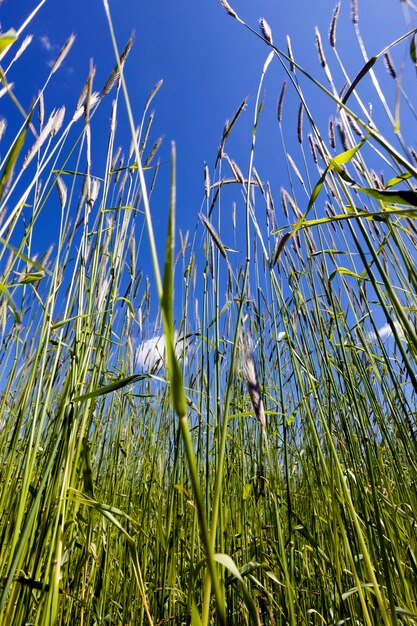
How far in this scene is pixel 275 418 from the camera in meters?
1.22

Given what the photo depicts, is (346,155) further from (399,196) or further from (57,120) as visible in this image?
(57,120)

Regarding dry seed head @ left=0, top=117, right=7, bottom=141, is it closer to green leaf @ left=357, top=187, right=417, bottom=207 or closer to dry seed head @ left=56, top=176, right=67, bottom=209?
dry seed head @ left=56, top=176, right=67, bottom=209

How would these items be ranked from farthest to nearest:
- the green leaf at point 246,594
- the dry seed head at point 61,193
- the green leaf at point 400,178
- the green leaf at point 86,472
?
the dry seed head at point 61,193 < the green leaf at point 86,472 < the green leaf at point 400,178 < the green leaf at point 246,594

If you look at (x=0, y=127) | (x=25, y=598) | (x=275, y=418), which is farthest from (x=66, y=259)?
(x=275, y=418)

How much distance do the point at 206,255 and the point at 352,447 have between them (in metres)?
0.52

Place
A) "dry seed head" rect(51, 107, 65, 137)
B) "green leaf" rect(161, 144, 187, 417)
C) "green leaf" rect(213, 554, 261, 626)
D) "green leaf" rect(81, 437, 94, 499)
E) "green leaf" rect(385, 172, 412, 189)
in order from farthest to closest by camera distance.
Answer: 1. "dry seed head" rect(51, 107, 65, 137)
2. "green leaf" rect(81, 437, 94, 499)
3. "green leaf" rect(385, 172, 412, 189)
4. "green leaf" rect(213, 554, 261, 626)
5. "green leaf" rect(161, 144, 187, 417)

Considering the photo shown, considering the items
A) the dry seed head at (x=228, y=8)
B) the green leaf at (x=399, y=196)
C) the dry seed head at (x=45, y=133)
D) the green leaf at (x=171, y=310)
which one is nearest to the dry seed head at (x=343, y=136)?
the dry seed head at (x=228, y=8)

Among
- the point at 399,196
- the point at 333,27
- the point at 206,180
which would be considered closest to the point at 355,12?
the point at 333,27

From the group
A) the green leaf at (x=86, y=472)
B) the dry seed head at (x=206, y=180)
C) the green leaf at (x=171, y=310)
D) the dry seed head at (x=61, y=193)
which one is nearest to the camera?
the green leaf at (x=171, y=310)

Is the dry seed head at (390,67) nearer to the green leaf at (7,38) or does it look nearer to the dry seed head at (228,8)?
the dry seed head at (228,8)

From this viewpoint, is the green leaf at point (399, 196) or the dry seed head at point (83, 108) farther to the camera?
the dry seed head at point (83, 108)

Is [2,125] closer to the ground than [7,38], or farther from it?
farther from it

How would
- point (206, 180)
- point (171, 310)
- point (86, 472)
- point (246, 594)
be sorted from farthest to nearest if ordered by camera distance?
1. point (206, 180)
2. point (86, 472)
3. point (246, 594)
4. point (171, 310)

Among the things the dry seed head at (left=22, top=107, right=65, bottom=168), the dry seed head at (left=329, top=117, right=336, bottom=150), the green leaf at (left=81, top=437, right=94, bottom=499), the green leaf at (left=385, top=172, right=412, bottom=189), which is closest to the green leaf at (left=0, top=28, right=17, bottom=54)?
the dry seed head at (left=22, top=107, right=65, bottom=168)
